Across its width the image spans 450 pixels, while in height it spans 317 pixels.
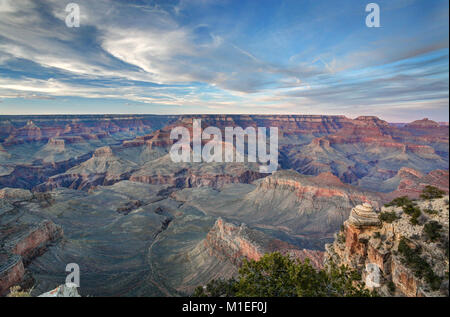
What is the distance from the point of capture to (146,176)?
11838 centimetres

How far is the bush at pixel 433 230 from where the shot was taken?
14.3m

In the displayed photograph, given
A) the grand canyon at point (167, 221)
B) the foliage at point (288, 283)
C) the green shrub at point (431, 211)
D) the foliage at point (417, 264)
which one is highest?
the green shrub at point (431, 211)

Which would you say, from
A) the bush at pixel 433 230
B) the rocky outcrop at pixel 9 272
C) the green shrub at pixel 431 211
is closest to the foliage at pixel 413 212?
the green shrub at pixel 431 211

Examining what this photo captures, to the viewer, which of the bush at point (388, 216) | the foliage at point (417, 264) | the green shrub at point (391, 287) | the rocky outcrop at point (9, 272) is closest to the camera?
the foliage at point (417, 264)

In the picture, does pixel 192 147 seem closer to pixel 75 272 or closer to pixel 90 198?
pixel 90 198

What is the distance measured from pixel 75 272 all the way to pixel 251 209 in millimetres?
47590

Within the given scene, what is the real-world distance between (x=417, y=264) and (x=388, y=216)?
15.4 feet

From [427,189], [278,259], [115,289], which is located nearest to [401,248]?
[427,189]

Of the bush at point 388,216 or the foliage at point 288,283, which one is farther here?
the bush at point 388,216

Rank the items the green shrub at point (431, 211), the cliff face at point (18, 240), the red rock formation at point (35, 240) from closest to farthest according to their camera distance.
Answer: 1. the green shrub at point (431, 211)
2. the cliff face at point (18, 240)
3. the red rock formation at point (35, 240)

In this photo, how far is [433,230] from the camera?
14.5 meters

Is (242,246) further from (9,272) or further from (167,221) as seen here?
(167,221)

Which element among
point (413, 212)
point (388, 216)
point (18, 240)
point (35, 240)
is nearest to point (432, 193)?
point (413, 212)

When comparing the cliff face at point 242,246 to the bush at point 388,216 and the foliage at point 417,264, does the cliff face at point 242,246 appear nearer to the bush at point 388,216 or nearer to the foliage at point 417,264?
the bush at point 388,216
